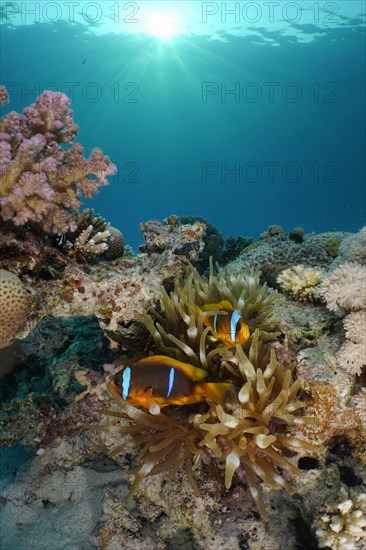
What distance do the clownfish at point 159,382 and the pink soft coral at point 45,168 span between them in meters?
1.89

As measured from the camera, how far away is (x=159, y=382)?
7.57 feet

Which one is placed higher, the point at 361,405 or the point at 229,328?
the point at 229,328

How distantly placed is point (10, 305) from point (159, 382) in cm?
147

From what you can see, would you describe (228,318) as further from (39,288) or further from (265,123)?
(265,123)

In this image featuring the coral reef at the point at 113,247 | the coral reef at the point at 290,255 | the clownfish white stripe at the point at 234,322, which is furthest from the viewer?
the coral reef at the point at 290,255

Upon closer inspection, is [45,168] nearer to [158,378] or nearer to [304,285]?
[158,378]

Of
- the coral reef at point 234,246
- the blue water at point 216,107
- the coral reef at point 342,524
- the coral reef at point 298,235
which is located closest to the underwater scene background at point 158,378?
the coral reef at point 342,524

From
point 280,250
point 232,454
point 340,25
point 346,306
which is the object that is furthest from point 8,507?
point 340,25

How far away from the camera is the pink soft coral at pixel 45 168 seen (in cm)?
342

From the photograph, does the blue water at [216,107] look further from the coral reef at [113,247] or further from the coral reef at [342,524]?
the coral reef at [342,524]

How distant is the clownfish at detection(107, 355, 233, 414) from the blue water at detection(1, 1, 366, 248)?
6879 millimetres

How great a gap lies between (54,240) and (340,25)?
4471 centimetres

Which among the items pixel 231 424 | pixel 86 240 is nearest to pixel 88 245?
pixel 86 240

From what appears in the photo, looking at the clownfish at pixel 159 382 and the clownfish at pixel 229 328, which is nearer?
the clownfish at pixel 159 382
